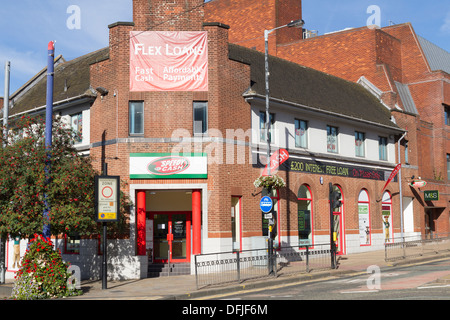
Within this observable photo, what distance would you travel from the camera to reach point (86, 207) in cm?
1903

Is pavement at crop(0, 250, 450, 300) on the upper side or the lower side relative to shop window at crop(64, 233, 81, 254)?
lower

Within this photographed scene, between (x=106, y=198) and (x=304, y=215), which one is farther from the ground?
(x=106, y=198)

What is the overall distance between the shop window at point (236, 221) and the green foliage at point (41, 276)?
8.57 metres

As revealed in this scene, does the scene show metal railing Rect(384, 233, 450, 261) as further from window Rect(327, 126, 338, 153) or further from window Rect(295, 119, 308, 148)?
window Rect(295, 119, 308, 148)

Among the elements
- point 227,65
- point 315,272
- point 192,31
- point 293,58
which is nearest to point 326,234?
point 315,272

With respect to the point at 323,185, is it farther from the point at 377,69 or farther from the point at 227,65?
the point at 377,69

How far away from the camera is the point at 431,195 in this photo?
36.2m

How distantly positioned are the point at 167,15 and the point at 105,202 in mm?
9219

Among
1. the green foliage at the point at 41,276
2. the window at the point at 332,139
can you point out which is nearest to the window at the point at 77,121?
the green foliage at the point at 41,276

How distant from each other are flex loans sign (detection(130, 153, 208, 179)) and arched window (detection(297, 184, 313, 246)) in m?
6.92

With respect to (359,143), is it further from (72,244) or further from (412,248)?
(72,244)

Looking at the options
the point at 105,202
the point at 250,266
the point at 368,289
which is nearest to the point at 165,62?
the point at 105,202

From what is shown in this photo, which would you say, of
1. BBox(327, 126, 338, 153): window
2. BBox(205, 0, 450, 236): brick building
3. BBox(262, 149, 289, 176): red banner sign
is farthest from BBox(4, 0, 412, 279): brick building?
BBox(205, 0, 450, 236): brick building

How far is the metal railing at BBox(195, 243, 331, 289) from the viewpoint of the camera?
17938mm
